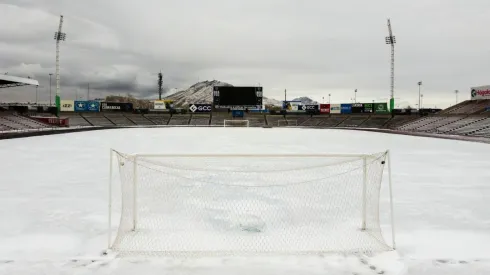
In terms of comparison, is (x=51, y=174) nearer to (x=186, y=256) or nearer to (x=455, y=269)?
(x=186, y=256)

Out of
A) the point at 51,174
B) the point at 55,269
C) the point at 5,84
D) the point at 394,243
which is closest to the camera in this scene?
the point at 55,269

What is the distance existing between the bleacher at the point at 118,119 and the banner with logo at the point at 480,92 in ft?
190

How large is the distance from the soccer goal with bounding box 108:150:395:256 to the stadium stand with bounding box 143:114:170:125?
6167 cm

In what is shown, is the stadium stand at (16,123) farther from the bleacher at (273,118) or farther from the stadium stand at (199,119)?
the bleacher at (273,118)

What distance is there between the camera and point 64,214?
724cm

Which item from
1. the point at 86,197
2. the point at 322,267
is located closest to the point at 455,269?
the point at 322,267

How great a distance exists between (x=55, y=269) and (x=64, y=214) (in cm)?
275

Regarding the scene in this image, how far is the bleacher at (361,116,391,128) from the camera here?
6129 centimetres

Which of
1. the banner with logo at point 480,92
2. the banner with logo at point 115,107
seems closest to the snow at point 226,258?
the banner with logo at point 480,92

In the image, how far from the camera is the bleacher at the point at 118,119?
66.9 metres

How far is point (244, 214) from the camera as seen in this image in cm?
728

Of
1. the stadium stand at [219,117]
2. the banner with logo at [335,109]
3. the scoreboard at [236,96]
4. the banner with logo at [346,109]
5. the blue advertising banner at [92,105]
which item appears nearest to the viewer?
the scoreboard at [236,96]

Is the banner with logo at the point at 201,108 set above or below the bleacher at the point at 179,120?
above

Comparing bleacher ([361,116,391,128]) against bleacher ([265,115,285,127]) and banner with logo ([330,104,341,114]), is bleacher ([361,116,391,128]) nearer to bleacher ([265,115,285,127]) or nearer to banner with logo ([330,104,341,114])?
banner with logo ([330,104,341,114])
